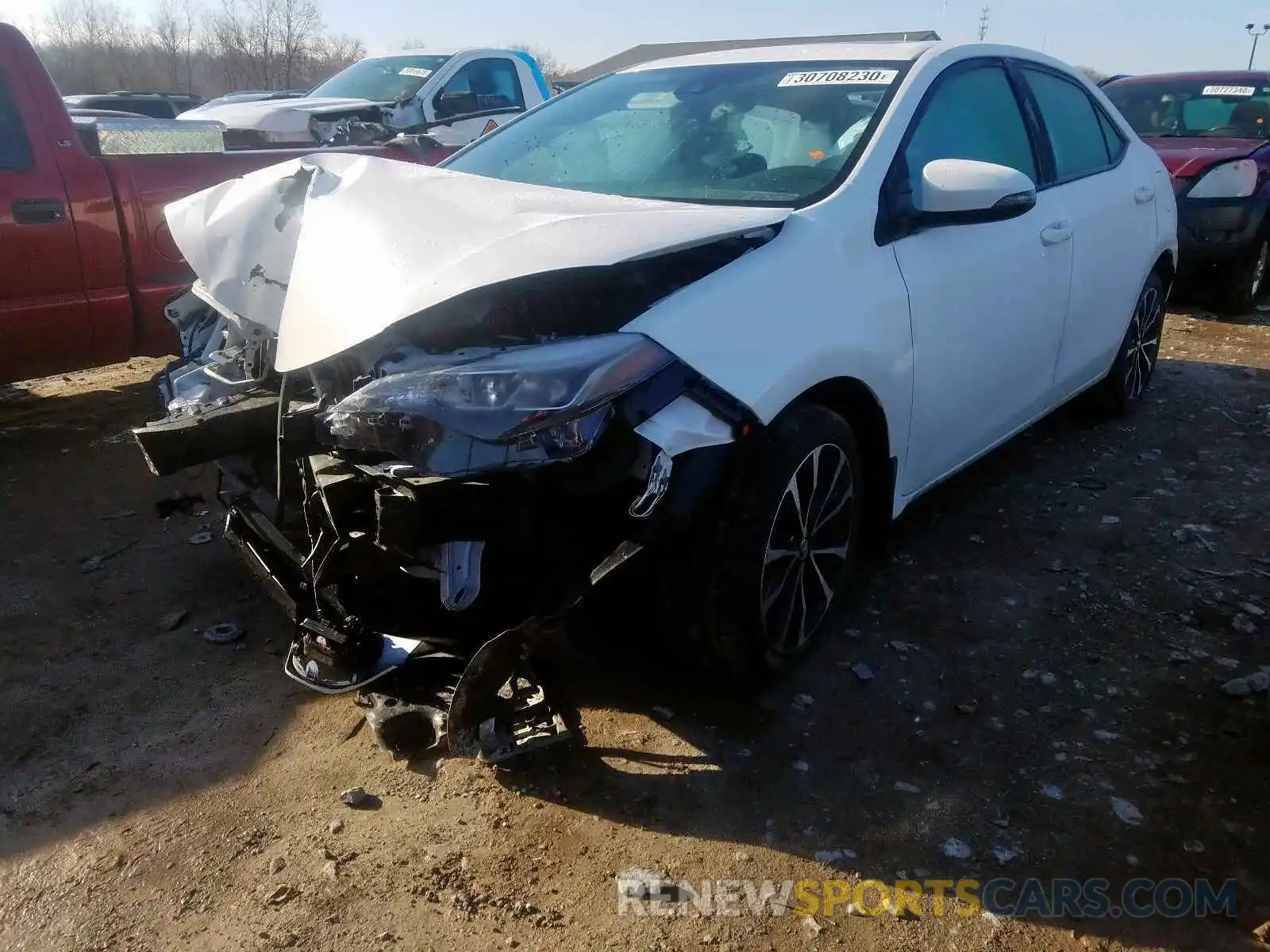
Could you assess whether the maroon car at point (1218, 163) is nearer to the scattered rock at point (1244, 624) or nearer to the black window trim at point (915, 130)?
the black window trim at point (915, 130)

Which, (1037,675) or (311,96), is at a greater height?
(311,96)

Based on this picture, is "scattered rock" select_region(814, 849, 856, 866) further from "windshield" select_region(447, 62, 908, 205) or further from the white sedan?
"windshield" select_region(447, 62, 908, 205)

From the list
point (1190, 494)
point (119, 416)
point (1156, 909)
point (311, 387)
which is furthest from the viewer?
point (119, 416)

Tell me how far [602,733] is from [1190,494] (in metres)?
3.02

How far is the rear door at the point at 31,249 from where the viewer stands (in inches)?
172

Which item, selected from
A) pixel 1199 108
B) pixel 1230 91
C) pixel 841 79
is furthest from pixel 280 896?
pixel 1230 91

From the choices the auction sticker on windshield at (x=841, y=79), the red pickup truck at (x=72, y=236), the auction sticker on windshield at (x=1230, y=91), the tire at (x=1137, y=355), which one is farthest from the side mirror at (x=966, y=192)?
the auction sticker on windshield at (x=1230, y=91)

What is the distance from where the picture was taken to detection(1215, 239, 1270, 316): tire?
24.8ft

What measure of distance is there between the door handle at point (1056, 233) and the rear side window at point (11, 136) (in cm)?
437

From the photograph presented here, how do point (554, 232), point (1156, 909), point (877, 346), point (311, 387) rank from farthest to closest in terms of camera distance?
point (877, 346)
point (311, 387)
point (554, 232)
point (1156, 909)

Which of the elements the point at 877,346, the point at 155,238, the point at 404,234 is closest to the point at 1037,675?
the point at 877,346

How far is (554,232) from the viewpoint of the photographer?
2.27m

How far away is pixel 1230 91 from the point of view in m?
8.23

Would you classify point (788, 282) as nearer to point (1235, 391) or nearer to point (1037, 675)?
point (1037, 675)
